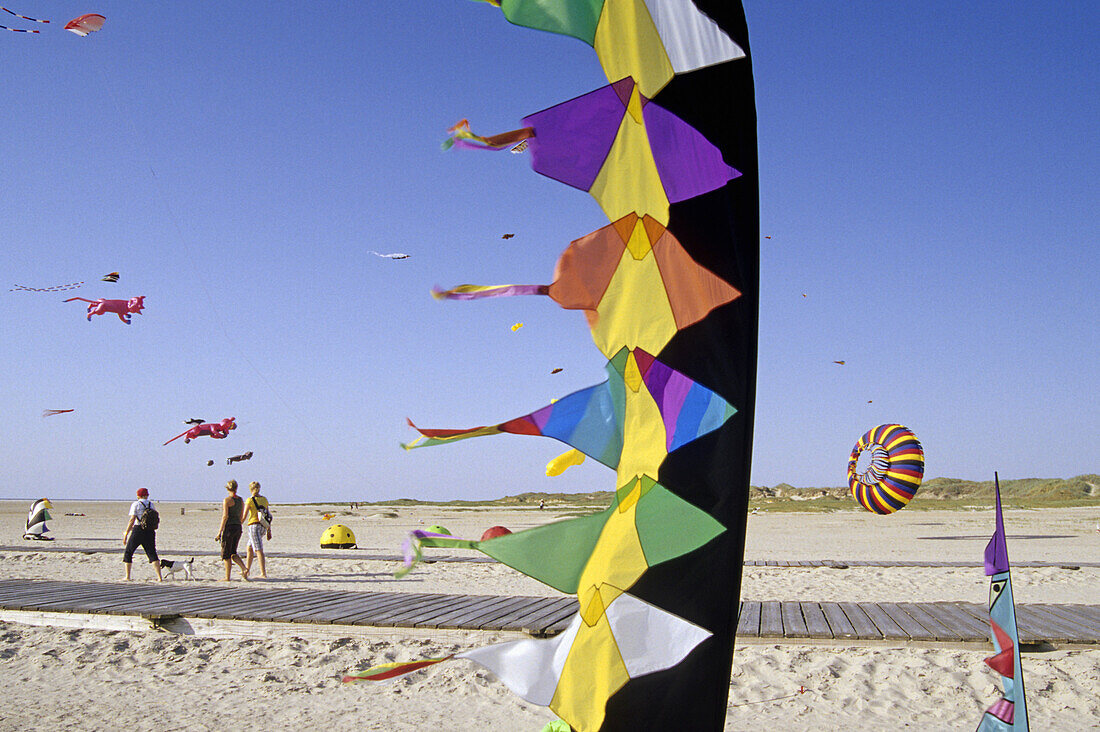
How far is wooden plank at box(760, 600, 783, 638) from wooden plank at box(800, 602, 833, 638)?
205 millimetres

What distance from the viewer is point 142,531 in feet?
35.9

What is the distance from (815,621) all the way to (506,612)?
253 centimetres

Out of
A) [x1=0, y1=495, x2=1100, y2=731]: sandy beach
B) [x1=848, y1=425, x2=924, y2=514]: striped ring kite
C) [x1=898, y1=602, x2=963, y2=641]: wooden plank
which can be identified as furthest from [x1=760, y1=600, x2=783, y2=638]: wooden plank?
[x1=848, y1=425, x2=924, y2=514]: striped ring kite

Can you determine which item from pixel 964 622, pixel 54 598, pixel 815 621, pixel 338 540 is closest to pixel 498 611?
pixel 815 621

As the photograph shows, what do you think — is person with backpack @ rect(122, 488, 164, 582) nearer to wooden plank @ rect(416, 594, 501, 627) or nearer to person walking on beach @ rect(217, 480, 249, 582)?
person walking on beach @ rect(217, 480, 249, 582)

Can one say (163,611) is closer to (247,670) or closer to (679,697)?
(247,670)

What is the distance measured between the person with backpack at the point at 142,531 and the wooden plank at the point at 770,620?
27.5 ft

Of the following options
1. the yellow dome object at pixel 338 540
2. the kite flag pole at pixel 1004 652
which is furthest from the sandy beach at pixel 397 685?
the yellow dome object at pixel 338 540

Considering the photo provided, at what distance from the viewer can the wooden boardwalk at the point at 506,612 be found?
5.62m

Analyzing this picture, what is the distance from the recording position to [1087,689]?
16.8 feet

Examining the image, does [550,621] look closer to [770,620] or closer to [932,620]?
[770,620]

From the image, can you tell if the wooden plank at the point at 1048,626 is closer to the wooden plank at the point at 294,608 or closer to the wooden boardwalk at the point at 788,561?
the wooden boardwalk at the point at 788,561

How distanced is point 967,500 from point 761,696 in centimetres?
4345

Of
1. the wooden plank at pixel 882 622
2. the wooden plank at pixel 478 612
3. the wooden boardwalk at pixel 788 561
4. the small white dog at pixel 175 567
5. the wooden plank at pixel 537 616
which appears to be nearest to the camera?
the wooden plank at pixel 882 622
